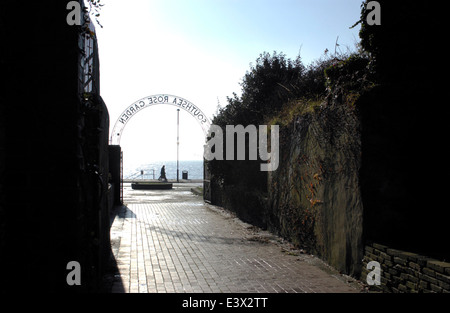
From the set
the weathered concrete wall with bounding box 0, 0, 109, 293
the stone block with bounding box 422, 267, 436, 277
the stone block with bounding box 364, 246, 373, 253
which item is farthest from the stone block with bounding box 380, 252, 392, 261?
the weathered concrete wall with bounding box 0, 0, 109, 293

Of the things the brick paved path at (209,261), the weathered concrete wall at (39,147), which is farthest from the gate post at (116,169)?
the weathered concrete wall at (39,147)

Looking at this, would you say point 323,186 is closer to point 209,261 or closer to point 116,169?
point 209,261

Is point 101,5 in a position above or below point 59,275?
above

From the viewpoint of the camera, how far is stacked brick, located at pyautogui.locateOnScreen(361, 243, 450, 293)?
14.2 feet

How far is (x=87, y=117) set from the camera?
15.1 ft

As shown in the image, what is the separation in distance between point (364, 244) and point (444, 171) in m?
1.44

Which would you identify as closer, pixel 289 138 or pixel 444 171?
pixel 444 171

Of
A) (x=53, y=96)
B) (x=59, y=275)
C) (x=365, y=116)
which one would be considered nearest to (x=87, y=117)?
(x=53, y=96)

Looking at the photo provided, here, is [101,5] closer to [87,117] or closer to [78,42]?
[78,42]

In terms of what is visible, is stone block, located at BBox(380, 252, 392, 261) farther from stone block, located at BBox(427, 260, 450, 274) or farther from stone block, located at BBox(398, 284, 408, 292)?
stone block, located at BBox(427, 260, 450, 274)

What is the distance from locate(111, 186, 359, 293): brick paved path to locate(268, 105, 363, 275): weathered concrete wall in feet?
1.28

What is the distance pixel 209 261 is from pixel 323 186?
2387 millimetres

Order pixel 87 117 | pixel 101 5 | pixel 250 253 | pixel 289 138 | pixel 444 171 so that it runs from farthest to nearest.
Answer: pixel 289 138 < pixel 250 253 < pixel 444 171 < pixel 87 117 < pixel 101 5

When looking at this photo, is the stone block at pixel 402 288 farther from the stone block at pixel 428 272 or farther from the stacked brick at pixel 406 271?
the stone block at pixel 428 272
